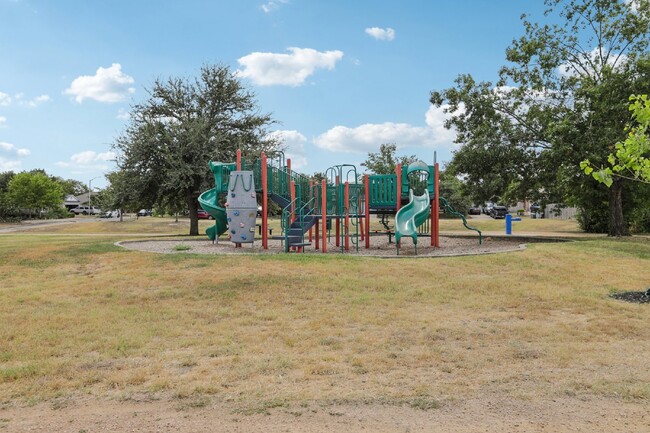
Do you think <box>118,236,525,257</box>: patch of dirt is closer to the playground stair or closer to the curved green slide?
the playground stair

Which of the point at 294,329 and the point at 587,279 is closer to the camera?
the point at 294,329

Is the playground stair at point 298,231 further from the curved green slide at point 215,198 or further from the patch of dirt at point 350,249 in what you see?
the curved green slide at point 215,198

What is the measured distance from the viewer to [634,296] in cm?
1006

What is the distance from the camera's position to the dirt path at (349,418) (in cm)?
413

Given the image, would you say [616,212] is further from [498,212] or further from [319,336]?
[498,212]

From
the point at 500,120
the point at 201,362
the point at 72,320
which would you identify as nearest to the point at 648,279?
the point at 201,362

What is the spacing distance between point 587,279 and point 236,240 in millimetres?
11153

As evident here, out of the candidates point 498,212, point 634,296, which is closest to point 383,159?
point 498,212

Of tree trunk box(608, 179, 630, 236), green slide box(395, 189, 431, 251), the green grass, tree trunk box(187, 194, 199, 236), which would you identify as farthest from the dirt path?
tree trunk box(187, 194, 199, 236)

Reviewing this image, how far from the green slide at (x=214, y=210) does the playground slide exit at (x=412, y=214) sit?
7.04 m

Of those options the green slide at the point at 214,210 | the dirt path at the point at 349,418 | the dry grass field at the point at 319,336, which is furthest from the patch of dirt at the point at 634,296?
the green slide at the point at 214,210

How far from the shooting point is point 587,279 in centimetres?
1183

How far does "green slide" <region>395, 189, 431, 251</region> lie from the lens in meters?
16.8

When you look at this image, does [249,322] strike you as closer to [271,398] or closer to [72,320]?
[72,320]
